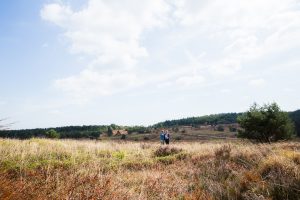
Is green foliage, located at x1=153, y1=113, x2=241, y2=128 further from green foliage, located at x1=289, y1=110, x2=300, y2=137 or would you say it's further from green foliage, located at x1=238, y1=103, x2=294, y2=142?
green foliage, located at x1=238, y1=103, x2=294, y2=142

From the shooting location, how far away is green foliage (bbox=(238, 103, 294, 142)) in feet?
126

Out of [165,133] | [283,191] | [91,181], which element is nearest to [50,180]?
[91,181]

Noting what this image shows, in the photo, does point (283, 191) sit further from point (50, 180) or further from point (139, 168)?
point (139, 168)

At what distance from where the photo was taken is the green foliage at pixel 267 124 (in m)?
38.4

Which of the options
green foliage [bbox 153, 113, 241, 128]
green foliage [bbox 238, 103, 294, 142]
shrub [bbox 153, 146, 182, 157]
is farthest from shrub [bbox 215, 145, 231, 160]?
green foliage [bbox 153, 113, 241, 128]

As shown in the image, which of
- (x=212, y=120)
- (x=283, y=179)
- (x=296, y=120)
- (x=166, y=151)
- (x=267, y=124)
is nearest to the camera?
(x=283, y=179)

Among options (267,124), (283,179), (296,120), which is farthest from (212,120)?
(283,179)

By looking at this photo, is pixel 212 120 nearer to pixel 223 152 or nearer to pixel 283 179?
pixel 223 152

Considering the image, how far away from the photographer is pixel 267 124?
Answer: 127 ft

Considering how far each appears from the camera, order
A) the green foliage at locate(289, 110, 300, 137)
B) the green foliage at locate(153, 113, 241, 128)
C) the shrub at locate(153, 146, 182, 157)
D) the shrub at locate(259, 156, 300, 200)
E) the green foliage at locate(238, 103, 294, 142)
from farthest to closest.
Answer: the green foliage at locate(153, 113, 241, 128) → the green foliage at locate(289, 110, 300, 137) → the green foliage at locate(238, 103, 294, 142) → the shrub at locate(153, 146, 182, 157) → the shrub at locate(259, 156, 300, 200)

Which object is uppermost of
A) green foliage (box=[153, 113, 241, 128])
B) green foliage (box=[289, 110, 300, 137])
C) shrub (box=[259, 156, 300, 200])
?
green foliage (box=[153, 113, 241, 128])

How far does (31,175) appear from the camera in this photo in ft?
19.9

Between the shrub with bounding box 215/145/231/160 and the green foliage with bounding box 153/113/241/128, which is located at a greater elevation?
the green foliage with bounding box 153/113/241/128

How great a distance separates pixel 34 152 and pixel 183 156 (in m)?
8.11
